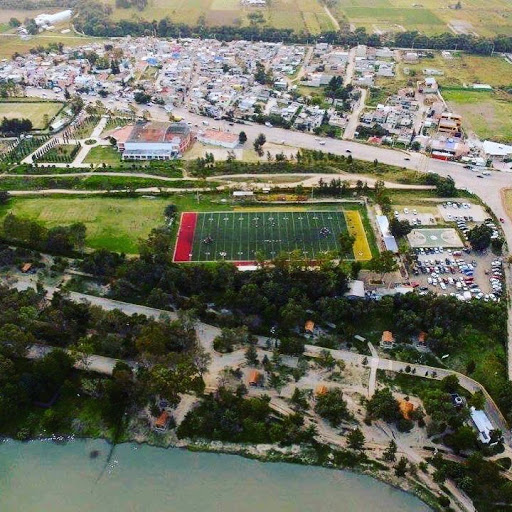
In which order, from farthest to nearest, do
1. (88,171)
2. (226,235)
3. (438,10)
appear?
(438,10) < (88,171) < (226,235)

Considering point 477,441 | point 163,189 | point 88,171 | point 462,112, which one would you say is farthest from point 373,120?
point 477,441

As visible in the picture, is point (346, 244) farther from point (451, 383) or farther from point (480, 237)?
point (451, 383)

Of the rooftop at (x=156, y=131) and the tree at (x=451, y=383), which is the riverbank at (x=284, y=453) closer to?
the tree at (x=451, y=383)

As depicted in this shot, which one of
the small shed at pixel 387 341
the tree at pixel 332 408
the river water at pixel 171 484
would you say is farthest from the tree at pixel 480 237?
the river water at pixel 171 484

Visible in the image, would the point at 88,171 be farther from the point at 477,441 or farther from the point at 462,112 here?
the point at 462,112

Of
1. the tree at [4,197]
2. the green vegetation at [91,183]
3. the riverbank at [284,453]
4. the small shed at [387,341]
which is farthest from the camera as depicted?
the green vegetation at [91,183]

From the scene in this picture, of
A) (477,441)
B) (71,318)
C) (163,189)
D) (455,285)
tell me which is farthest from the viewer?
(163,189)

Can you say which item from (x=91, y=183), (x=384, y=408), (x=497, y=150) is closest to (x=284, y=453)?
(x=384, y=408)
